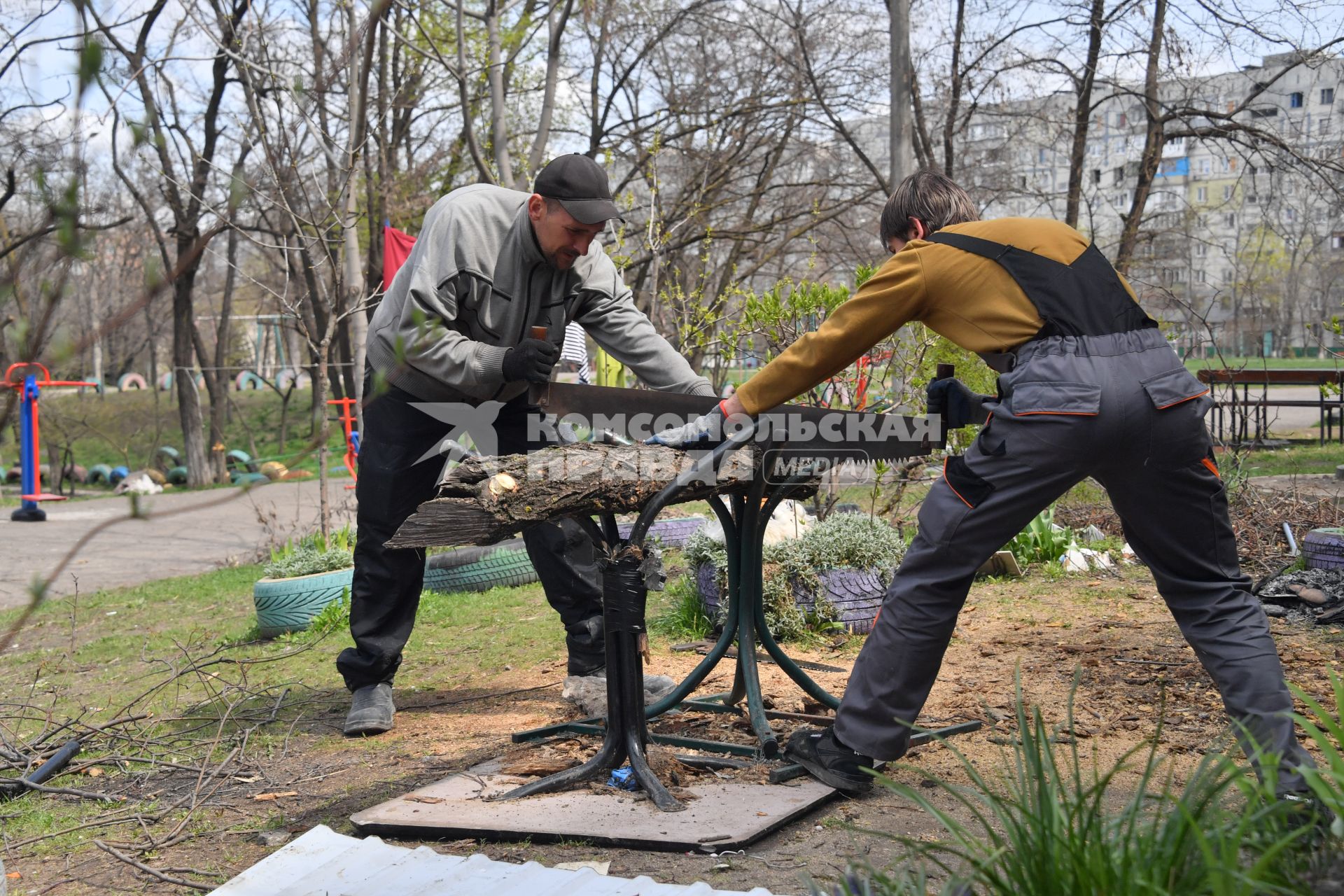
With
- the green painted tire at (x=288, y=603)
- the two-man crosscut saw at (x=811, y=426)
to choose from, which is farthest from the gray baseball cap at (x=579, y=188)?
the green painted tire at (x=288, y=603)

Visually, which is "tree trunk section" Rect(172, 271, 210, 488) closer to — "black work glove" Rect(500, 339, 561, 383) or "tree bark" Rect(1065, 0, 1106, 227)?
"tree bark" Rect(1065, 0, 1106, 227)

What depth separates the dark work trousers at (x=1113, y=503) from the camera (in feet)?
9.83

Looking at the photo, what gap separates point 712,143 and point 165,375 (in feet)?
100

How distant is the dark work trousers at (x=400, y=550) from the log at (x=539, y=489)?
1049 mm

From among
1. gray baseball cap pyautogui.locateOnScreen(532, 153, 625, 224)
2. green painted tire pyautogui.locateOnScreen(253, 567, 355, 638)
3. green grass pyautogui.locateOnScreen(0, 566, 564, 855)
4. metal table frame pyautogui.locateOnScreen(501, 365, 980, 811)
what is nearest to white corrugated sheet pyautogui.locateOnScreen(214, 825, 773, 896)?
metal table frame pyautogui.locateOnScreen(501, 365, 980, 811)

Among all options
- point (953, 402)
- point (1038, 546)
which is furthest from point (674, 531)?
point (953, 402)

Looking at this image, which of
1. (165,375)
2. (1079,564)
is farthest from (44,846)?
(165,375)

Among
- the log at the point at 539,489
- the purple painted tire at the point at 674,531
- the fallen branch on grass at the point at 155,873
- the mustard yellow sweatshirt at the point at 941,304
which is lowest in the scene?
the fallen branch on grass at the point at 155,873

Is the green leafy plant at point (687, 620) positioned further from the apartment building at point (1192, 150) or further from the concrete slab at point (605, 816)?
the apartment building at point (1192, 150)

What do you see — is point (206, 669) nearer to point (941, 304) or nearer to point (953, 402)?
point (953, 402)

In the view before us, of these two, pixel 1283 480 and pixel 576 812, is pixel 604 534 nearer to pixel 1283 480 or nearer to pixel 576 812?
pixel 576 812

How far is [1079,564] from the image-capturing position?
7.47 metres

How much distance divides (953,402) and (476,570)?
489cm

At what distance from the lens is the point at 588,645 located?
4.56m
